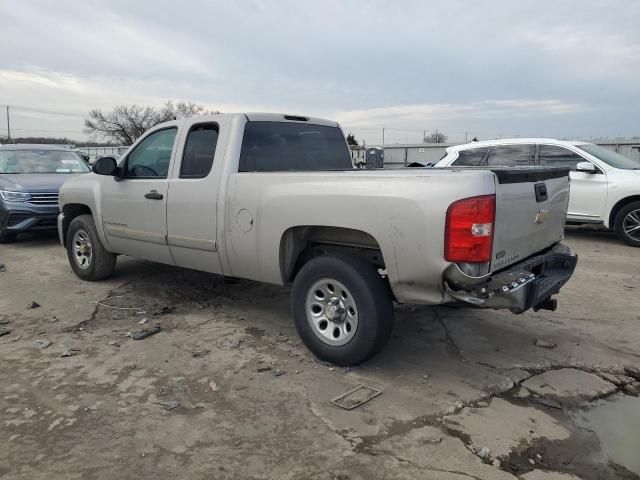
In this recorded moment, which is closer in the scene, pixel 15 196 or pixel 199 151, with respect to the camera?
pixel 199 151

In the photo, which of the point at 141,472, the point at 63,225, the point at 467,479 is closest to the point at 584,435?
the point at 467,479

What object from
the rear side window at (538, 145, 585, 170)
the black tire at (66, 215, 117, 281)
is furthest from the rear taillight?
the rear side window at (538, 145, 585, 170)

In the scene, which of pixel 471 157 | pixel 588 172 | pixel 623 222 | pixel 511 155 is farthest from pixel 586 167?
pixel 471 157

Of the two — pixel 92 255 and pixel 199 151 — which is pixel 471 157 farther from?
pixel 92 255

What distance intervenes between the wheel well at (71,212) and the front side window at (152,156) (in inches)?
51.5

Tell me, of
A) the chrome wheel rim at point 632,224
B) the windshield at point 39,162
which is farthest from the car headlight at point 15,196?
the chrome wheel rim at point 632,224

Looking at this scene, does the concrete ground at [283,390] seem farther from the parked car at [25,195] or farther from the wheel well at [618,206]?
the wheel well at [618,206]

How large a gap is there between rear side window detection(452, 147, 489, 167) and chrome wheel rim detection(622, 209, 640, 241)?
265 cm

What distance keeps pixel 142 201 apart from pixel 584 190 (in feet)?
24.5

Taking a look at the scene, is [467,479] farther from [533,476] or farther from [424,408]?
[424,408]

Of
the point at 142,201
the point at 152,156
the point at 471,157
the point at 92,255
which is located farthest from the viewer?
the point at 471,157

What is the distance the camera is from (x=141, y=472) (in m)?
2.73

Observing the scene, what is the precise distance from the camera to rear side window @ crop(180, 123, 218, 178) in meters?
4.82

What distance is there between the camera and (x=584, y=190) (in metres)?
9.17
